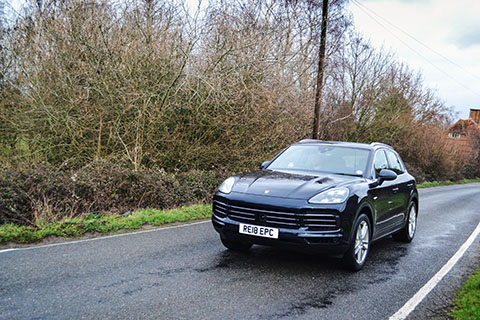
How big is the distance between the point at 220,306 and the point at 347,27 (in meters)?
26.1

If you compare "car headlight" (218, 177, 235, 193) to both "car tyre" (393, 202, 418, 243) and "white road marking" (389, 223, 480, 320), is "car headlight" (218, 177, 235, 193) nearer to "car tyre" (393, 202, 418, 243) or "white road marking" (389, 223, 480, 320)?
"white road marking" (389, 223, 480, 320)

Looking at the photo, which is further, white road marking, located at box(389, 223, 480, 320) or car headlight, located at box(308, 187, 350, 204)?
car headlight, located at box(308, 187, 350, 204)

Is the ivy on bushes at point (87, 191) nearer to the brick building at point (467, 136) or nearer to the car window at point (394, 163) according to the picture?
the car window at point (394, 163)

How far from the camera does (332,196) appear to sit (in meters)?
5.33

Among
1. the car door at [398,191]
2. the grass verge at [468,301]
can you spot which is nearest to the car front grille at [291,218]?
the grass verge at [468,301]

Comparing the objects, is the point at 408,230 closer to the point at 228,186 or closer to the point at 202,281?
the point at 228,186

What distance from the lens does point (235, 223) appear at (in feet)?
18.0

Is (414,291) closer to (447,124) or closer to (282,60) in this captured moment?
(282,60)

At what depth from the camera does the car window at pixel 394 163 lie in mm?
7670

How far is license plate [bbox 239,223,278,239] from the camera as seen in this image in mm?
5195

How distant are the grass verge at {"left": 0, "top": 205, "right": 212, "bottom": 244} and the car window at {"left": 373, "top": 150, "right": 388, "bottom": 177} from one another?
13.9 feet

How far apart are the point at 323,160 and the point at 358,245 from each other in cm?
157

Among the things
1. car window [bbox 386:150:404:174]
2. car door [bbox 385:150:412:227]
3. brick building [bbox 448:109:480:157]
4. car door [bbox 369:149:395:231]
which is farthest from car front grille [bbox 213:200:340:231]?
brick building [bbox 448:109:480:157]

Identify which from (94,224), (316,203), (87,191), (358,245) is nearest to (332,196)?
(316,203)
